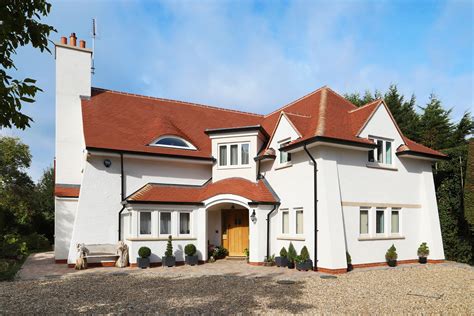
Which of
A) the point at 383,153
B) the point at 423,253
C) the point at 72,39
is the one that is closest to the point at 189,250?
the point at 383,153

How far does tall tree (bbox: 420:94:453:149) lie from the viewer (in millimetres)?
28609

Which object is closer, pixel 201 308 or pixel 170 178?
pixel 201 308

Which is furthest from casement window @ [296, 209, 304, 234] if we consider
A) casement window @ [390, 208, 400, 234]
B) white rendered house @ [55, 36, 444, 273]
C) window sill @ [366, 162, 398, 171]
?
casement window @ [390, 208, 400, 234]

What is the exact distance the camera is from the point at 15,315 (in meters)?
9.01

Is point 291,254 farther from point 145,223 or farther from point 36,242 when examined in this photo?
point 36,242

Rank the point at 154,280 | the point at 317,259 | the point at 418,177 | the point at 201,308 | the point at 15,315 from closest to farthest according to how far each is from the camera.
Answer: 1. the point at 15,315
2. the point at 201,308
3. the point at 154,280
4. the point at 317,259
5. the point at 418,177

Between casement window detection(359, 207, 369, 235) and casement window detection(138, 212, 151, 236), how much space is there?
10.0 metres

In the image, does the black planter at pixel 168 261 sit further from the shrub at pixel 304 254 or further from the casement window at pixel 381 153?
the casement window at pixel 381 153

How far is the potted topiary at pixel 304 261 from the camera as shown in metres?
16.2

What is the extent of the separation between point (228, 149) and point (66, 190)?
915 cm

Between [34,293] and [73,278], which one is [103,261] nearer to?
[73,278]

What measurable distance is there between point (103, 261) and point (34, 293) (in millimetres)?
6664

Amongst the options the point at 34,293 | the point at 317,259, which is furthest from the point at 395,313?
the point at 34,293

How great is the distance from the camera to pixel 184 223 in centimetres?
1944
